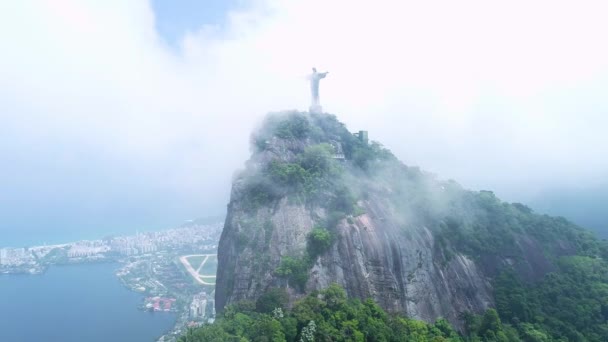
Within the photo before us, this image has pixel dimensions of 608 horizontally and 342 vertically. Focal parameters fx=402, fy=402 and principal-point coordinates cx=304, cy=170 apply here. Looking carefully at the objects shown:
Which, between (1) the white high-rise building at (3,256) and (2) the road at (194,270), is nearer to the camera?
(2) the road at (194,270)

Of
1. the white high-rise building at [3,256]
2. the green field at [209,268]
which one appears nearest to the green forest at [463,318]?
the green field at [209,268]

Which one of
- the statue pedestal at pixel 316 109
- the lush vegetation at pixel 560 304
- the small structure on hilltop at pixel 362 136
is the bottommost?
the lush vegetation at pixel 560 304

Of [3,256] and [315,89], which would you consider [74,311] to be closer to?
[3,256]

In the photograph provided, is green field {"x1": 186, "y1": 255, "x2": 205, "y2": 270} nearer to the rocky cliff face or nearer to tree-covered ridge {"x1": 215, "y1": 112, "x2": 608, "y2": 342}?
tree-covered ridge {"x1": 215, "y1": 112, "x2": 608, "y2": 342}

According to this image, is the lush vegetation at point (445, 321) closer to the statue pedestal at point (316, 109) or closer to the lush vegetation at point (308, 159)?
the lush vegetation at point (308, 159)

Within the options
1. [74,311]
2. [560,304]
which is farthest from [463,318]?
[74,311]

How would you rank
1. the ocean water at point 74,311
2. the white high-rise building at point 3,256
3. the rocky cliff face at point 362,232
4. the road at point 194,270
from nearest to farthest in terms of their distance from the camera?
the rocky cliff face at point 362,232 < the ocean water at point 74,311 < the road at point 194,270 < the white high-rise building at point 3,256

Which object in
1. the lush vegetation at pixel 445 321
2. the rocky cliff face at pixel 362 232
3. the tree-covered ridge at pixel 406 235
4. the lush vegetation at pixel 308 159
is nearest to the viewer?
the lush vegetation at pixel 445 321
